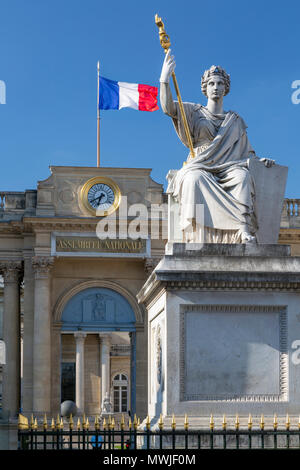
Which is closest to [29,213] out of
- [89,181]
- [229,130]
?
[89,181]

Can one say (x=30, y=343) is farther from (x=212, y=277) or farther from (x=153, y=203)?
(x=212, y=277)

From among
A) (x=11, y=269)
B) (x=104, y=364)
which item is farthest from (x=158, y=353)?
(x=104, y=364)

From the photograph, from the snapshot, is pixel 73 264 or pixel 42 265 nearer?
pixel 42 265

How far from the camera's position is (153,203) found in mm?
35625

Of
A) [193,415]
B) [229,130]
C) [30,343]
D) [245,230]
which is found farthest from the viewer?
[30,343]

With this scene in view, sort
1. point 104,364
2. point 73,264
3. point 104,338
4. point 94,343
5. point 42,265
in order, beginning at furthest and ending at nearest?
1. point 94,343
2. point 104,338
3. point 104,364
4. point 73,264
5. point 42,265

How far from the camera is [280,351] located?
30.2 ft

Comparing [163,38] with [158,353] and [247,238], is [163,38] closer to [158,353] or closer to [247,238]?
[247,238]

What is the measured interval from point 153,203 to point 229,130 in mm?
25186

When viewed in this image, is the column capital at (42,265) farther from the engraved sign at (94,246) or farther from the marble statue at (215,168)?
the marble statue at (215,168)

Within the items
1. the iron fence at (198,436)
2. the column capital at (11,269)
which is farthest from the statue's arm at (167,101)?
the column capital at (11,269)

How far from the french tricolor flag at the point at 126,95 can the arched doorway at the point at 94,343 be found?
782cm

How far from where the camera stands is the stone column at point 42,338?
33.8 metres

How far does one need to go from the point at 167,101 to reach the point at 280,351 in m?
3.34
